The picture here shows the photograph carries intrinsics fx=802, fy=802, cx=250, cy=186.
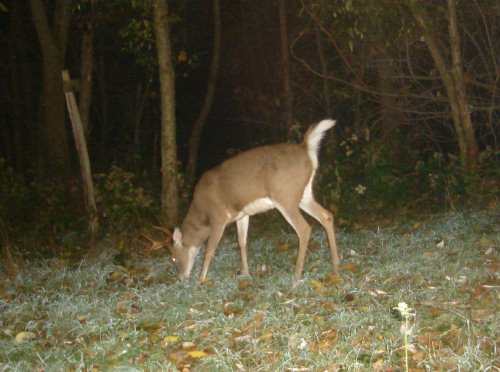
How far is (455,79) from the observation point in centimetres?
1038

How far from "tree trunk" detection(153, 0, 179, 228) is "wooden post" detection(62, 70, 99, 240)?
0.85 metres

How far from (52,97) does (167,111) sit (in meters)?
2.77

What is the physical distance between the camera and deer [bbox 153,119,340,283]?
24.7 ft

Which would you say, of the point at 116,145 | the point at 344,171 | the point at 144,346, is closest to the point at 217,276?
the point at 144,346

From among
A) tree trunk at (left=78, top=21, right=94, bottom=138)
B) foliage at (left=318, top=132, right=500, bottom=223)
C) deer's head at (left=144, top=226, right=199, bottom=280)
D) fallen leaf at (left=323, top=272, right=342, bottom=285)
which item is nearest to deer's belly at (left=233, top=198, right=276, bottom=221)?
deer's head at (left=144, top=226, right=199, bottom=280)

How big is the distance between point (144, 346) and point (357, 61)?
7160mm

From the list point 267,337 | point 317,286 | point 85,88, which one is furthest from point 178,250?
point 85,88

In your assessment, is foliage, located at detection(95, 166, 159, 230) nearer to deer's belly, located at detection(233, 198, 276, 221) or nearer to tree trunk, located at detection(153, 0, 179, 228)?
tree trunk, located at detection(153, 0, 179, 228)

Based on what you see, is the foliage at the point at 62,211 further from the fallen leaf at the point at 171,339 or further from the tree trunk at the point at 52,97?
the fallen leaf at the point at 171,339

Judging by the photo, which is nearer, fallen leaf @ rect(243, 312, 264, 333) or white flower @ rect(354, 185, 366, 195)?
fallen leaf @ rect(243, 312, 264, 333)

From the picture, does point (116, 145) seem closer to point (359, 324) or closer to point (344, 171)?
point (344, 171)

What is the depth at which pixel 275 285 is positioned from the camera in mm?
6488

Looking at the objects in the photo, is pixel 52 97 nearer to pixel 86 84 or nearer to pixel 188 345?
pixel 86 84

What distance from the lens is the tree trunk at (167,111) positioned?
9086 mm
